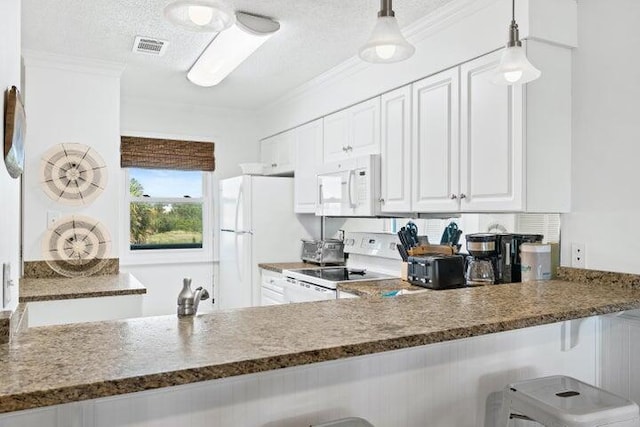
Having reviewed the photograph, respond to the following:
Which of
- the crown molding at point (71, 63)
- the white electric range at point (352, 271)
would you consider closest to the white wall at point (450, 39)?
the white electric range at point (352, 271)

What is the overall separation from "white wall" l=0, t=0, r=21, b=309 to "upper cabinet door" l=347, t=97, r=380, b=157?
84.8 inches

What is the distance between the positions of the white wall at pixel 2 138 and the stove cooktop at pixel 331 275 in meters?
1.94

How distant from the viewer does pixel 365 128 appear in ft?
11.0

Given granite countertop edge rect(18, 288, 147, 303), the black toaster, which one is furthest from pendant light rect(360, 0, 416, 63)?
granite countertop edge rect(18, 288, 147, 303)

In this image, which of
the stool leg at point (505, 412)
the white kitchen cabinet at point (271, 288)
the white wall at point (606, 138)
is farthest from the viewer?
the white kitchen cabinet at point (271, 288)

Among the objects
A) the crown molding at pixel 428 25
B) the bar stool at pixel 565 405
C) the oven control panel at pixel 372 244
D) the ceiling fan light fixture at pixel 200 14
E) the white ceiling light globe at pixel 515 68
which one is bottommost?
the bar stool at pixel 565 405

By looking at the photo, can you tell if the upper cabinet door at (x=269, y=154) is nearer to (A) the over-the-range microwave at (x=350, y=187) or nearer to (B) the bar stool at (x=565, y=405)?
(A) the over-the-range microwave at (x=350, y=187)

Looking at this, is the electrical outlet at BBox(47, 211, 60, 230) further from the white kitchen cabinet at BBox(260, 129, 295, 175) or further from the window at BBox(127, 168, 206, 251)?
the white kitchen cabinet at BBox(260, 129, 295, 175)

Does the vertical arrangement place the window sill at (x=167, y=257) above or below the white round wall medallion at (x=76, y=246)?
below

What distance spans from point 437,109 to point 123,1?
1.82 meters

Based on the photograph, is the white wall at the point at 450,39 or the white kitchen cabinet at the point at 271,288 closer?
the white wall at the point at 450,39

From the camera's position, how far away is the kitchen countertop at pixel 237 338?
36.1 inches

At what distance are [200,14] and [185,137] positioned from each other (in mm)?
3537

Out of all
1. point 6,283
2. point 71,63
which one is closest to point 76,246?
point 71,63
